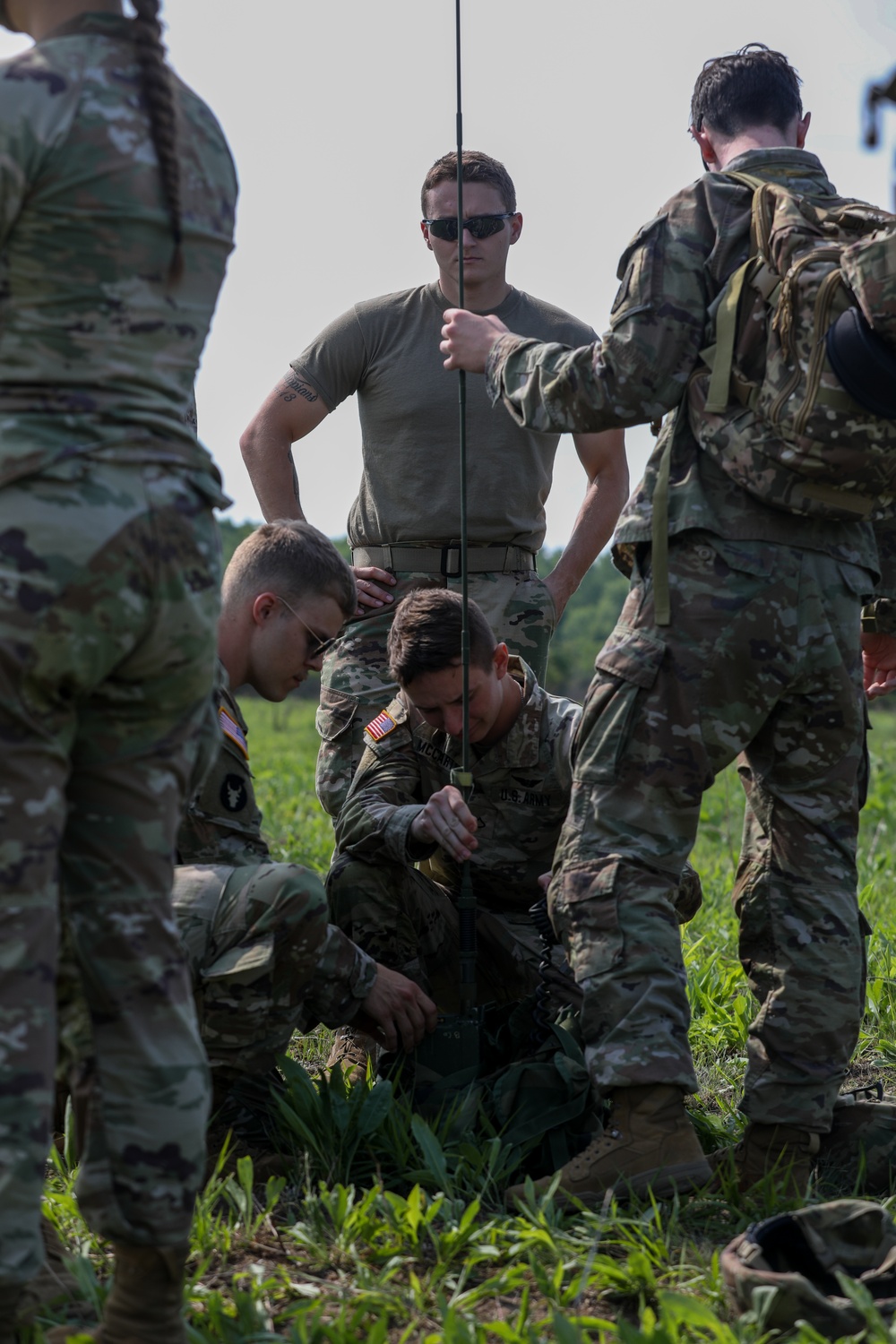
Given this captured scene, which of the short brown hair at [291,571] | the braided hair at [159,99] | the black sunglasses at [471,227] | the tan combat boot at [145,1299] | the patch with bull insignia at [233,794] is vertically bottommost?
the tan combat boot at [145,1299]

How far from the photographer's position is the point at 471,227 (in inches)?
184

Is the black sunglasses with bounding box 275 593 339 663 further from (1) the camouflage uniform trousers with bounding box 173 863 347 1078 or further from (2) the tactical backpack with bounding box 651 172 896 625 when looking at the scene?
(2) the tactical backpack with bounding box 651 172 896 625

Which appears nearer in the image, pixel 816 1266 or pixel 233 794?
pixel 816 1266

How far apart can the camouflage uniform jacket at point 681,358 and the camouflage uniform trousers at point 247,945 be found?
111cm

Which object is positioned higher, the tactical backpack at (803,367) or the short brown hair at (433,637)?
the tactical backpack at (803,367)

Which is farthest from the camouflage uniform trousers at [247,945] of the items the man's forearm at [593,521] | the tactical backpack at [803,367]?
the man's forearm at [593,521]

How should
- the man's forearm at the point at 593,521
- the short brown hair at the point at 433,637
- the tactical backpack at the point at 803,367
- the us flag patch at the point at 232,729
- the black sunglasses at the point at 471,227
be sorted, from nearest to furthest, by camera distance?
the tactical backpack at the point at 803,367 < the us flag patch at the point at 232,729 < the short brown hair at the point at 433,637 < the black sunglasses at the point at 471,227 < the man's forearm at the point at 593,521

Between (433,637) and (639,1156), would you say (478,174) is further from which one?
(639,1156)

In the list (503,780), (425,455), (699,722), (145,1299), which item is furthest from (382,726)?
(145,1299)

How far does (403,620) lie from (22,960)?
205cm

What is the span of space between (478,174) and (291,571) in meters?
1.92

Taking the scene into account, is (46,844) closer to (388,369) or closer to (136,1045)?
(136,1045)

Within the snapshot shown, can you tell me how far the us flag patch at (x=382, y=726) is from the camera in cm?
419

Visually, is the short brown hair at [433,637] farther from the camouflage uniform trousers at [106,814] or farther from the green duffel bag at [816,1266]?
the green duffel bag at [816,1266]
